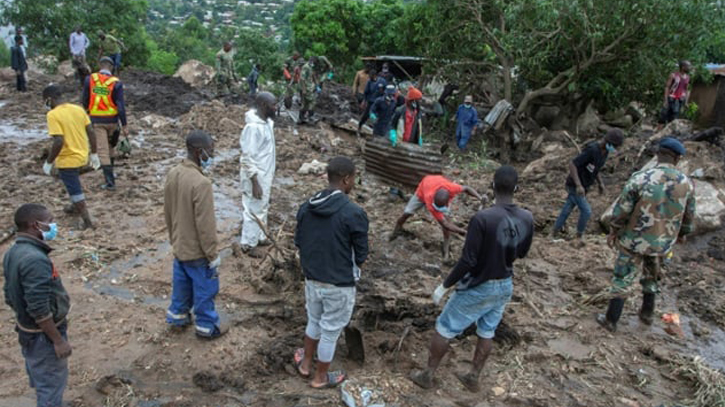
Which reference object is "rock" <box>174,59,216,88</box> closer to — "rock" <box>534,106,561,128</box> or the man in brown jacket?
"rock" <box>534,106,561,128</box>

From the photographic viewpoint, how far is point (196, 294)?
3898mm

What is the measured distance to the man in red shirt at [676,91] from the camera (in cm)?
1045

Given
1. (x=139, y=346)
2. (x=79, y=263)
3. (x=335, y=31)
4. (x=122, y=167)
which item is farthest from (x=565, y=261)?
(x=335, y=31)

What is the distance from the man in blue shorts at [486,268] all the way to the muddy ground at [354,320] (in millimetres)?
497

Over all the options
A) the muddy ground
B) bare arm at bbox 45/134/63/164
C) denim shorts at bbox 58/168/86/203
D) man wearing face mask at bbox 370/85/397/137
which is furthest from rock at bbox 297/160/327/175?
bare arm at bbox 45/134/63/164

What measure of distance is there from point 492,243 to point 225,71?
1347 cm

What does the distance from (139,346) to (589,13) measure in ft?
33.5

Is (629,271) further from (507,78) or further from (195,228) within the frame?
(507,78)

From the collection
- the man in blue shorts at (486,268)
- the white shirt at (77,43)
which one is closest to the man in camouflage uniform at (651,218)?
the man in blue shorts at (486,268)

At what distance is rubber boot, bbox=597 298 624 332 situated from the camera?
4621 mm

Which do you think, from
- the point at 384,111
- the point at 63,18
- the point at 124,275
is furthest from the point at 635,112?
the point at 63,18

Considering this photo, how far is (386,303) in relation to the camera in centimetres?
472

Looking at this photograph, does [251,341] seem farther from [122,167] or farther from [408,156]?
[122,167]

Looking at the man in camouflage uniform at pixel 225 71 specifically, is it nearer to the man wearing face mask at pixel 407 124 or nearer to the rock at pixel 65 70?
the rock at pixel 65 70
